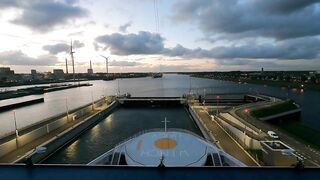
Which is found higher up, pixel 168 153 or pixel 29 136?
pixel 168 153

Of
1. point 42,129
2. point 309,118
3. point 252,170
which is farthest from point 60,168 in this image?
point 309,118

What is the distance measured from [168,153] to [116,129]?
1559 inches

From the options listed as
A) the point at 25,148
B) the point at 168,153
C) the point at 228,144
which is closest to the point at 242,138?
the point at 228,144

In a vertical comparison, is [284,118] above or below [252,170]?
below

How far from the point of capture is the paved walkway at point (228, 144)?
30089 millimetres

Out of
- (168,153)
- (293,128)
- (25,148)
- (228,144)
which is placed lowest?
(293,128)

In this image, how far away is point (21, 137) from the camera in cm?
3553

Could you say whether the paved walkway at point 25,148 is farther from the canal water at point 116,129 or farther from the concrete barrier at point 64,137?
the canal water at point 116,129

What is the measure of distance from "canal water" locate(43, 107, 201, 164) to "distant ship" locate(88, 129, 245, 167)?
1779cm

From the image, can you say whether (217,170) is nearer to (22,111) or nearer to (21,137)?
(21,137)

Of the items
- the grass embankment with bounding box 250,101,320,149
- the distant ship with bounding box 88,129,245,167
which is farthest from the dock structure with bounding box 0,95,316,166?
the distant ship with bounding box 88,129,245,167

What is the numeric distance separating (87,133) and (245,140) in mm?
30615

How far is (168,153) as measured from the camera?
2080cm

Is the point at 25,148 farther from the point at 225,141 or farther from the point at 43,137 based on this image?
the point at 225,141
